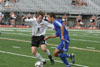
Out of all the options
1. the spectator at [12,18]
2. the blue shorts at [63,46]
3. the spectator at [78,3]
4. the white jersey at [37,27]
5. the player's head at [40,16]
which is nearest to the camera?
the blue shorts at [63,46]

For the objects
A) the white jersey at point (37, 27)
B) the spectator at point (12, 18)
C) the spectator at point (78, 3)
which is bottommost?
the spectator at point (12, 18)

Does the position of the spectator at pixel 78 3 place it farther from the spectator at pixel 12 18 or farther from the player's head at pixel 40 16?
the player's head at pixel 40 16

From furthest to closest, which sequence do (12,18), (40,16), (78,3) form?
(78,3) < (12,18) < (40,16)

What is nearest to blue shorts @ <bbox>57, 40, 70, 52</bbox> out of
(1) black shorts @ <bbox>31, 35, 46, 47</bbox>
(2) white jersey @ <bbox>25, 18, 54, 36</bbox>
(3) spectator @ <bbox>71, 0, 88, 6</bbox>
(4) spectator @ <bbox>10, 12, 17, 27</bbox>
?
(1) black shorts @ <bbox>31, 35, 46, 47</bbox>

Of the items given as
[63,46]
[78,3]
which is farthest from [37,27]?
[78,3]

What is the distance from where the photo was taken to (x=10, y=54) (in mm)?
12234

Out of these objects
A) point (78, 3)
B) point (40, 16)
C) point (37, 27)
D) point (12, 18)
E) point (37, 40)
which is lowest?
point (12, 18)

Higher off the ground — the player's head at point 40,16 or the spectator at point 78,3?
the player's head at point 40,16

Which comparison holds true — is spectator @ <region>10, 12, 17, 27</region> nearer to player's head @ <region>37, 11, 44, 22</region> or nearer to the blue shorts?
player's head @ <region>37, 11, 44, 22</region>

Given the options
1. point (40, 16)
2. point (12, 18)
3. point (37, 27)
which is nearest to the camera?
point (40, 16)

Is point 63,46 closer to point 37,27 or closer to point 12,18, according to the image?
point 37,27

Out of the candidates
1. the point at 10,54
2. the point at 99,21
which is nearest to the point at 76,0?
the point at 99,21

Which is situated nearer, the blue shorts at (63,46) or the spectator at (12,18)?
the blue shorts at (63,46)

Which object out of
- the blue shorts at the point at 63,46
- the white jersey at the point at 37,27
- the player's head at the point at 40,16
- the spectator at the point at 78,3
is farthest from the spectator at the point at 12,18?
the blue shorts at the point at 63,46
